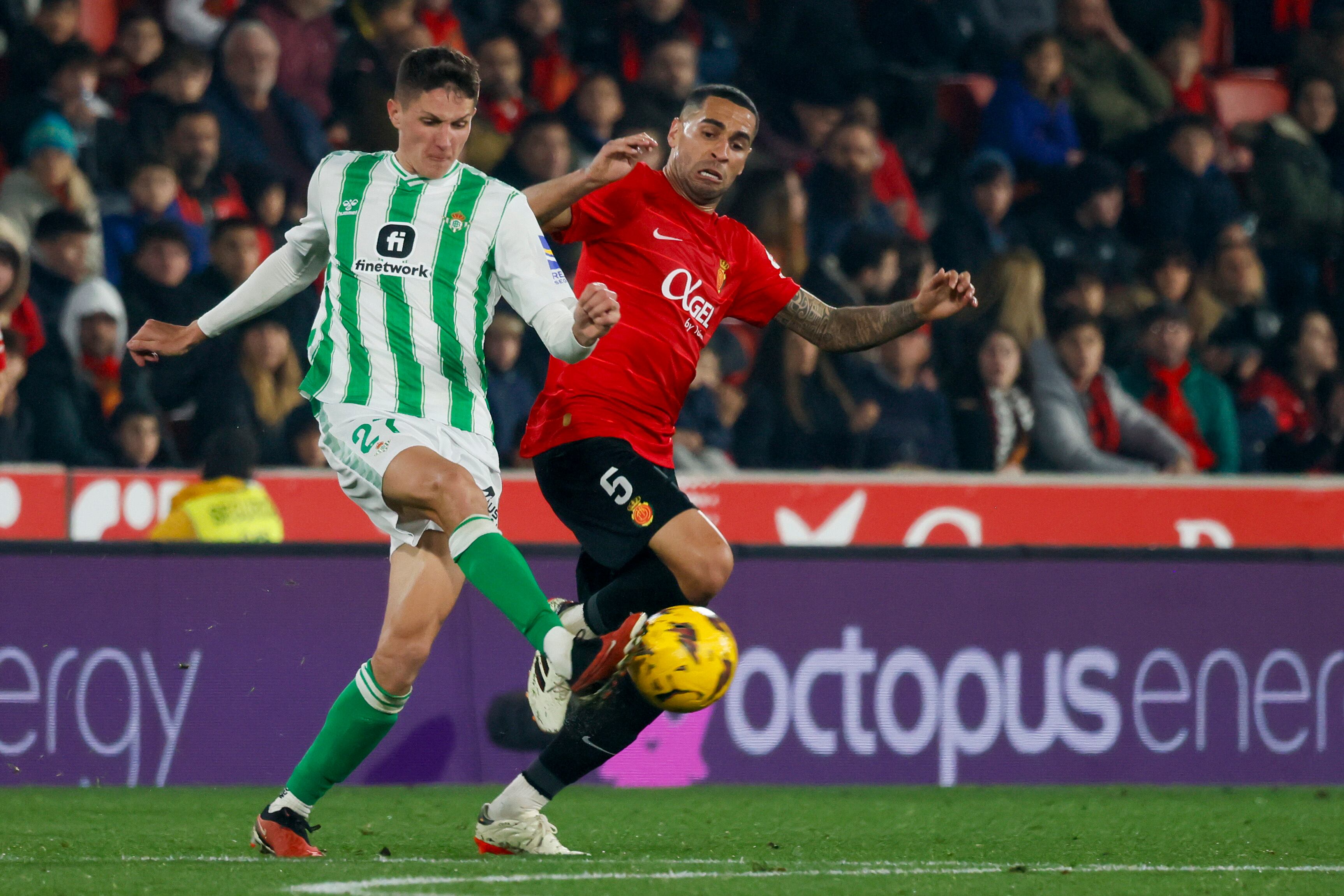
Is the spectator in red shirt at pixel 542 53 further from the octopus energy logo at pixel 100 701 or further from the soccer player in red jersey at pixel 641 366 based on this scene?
the soccer player in red jersey at pixel 641 366

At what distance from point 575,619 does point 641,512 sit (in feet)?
1.43

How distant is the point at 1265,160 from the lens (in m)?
12.6

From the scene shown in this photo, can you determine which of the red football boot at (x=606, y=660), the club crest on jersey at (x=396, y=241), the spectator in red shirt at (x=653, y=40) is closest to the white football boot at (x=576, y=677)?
the red football boot at (x=606, y=660)

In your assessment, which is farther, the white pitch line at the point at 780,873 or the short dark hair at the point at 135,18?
the short dark hair at the point at 135,18

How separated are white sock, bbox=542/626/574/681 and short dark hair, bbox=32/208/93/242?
18.2 ft

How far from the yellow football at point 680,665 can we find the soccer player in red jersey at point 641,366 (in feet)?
1.32

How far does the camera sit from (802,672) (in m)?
7.92

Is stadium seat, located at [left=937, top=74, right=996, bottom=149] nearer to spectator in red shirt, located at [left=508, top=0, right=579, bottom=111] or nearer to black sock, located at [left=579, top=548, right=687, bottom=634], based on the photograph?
spectator in red shirt, located at [left=508, top=0, right=579, bottom=111]

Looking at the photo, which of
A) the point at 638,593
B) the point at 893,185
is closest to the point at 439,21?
the point at 893,185

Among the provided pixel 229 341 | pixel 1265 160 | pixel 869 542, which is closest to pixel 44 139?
pixel 229 341

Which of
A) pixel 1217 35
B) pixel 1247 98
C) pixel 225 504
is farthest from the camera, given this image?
pixel 1217 35

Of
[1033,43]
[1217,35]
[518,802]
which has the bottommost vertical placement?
[518,802]

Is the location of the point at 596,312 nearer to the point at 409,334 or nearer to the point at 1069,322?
the point at 409,334

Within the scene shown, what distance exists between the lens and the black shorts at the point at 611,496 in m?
5.35
